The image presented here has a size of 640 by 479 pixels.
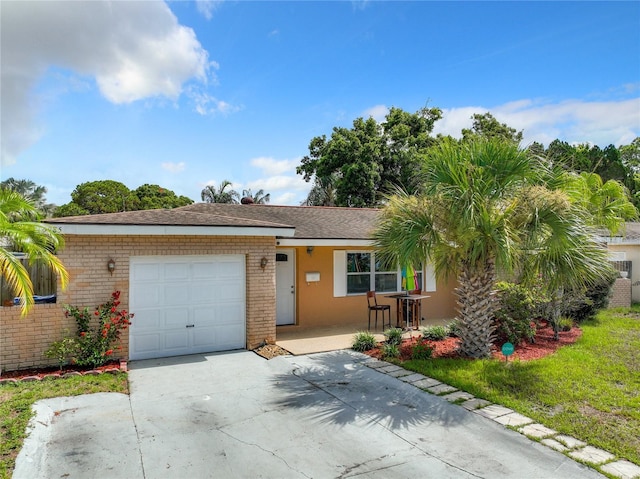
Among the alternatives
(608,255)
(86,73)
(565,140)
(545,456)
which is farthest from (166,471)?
(565,140)

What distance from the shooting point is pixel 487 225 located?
7.76 m

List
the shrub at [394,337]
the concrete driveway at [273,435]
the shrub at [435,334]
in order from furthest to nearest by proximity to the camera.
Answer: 1. the shrub at [435,334]
2. the shrub at [394,337]
3. the concrete driveway at [273,435]

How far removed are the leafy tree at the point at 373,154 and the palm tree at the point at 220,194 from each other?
1406 cm

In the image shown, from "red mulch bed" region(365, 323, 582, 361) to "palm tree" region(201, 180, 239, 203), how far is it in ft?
116

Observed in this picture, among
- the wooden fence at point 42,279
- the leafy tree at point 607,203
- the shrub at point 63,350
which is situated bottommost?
the shrub at point 63,350

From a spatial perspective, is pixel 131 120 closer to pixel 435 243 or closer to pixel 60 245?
pixel 60 245

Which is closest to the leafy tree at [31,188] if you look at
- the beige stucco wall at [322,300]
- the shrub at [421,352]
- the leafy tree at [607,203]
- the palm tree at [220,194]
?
the palm tree at [220,194]

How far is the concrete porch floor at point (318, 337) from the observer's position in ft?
33.0

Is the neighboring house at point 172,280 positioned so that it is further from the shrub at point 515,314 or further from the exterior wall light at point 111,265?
the shrub at point 515,314

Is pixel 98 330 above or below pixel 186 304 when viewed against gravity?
below

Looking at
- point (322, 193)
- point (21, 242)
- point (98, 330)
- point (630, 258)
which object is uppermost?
point (322, 193)

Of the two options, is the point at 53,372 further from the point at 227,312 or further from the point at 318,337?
the point at 318,337

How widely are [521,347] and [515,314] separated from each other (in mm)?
984

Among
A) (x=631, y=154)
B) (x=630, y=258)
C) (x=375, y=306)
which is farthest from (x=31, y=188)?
(x=631, y=154)
